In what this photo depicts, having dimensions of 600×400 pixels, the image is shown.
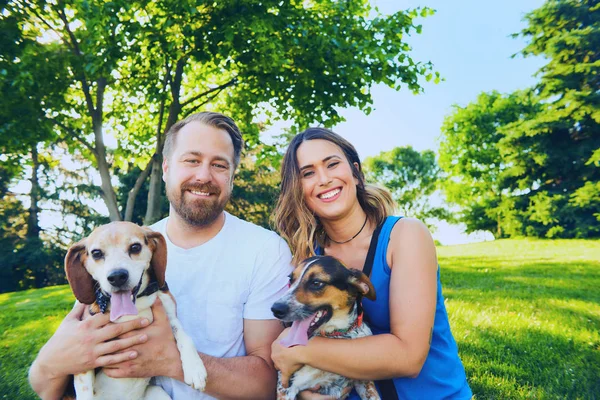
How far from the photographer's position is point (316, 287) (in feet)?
9.27

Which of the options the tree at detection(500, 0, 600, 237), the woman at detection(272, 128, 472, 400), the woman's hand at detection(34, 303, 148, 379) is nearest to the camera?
the woman's hand at detection(34, 303, 148, 379)

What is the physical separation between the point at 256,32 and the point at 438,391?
7008 mm

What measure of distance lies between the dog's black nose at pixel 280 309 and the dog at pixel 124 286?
56 centimetres


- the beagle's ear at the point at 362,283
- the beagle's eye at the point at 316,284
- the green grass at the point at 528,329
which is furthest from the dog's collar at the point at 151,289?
the green grass at the point at 528,329

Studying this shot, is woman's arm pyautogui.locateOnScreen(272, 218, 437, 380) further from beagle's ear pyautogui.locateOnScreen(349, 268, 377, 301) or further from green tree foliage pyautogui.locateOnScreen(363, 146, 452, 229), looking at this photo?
green tree foliage pyautogui.locateOnScreen(363, 146, 452, 229)

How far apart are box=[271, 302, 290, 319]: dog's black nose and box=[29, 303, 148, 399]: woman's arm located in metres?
0.83

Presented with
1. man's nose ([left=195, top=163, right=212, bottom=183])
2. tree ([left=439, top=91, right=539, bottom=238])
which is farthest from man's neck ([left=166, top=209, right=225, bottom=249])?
tree ([left=439, top=91, right=539, bottom=238])

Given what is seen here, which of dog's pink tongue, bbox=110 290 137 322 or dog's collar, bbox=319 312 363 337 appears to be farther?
dog's collar, bbox=319 312 363 337

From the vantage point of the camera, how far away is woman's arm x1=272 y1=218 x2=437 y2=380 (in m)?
2.52

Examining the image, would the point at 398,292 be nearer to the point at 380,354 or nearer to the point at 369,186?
the point at 380,354

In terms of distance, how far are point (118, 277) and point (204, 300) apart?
2.13 feet

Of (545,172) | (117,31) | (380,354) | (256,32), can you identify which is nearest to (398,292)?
(380,354)

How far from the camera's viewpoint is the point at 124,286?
2.53m

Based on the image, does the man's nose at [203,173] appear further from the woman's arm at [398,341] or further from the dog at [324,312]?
the woman's arm at [398,341]
